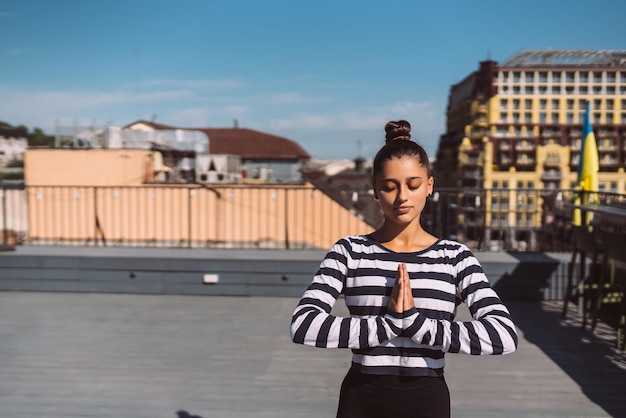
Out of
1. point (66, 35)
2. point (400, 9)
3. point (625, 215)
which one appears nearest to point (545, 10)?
point (400, 9)

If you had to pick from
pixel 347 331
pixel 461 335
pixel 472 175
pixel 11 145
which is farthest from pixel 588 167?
pixel 472 175

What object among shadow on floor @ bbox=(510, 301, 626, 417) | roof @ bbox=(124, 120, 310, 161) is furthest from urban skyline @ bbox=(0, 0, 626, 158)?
shadow on floor @ bbox=(510, 301, 626, 417)

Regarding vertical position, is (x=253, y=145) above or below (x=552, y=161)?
above

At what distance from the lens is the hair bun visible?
1.68 m

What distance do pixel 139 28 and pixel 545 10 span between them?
66.4 ft

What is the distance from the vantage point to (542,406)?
3.89 meters

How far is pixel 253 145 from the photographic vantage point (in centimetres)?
4116

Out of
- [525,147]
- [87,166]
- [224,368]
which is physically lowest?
[224,368]

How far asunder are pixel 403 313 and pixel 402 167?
0.37 meters

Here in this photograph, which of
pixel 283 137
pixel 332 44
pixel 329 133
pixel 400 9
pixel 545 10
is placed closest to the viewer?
pixel 400 9

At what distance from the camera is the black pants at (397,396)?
157 cm

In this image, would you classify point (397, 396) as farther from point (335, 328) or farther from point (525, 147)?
point (525, 147)

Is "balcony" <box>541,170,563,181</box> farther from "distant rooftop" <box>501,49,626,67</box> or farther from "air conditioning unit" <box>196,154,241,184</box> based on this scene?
"distant rooftop" <box>501,49,626,67</box>

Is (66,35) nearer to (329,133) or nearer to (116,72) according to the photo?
(116,72)
